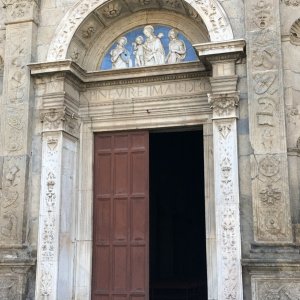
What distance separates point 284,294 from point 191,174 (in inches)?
370

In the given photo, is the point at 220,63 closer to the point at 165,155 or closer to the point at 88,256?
the point at 88,256

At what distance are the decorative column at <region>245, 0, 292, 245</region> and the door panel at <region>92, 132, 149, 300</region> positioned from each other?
2.50 meters

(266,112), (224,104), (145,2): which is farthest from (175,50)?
(266,112)

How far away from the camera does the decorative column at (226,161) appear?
8.66 metres

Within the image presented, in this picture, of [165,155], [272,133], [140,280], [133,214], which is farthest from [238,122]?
[165,155]

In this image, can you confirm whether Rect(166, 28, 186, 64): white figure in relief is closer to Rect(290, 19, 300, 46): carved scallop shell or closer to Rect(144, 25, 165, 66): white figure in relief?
Rect(144, 25, 165, 66): white figure in relief

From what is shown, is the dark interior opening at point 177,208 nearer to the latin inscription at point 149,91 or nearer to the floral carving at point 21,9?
the latin inscription at point 149,91

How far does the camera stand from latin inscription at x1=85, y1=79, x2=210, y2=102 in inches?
407

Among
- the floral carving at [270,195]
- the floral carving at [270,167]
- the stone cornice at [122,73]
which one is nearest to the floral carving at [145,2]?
the stone cornice at [122,73]

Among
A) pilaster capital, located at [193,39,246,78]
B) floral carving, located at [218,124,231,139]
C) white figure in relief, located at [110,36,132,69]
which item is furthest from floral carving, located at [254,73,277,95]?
white figure in relief, located at [110,36,132,69]

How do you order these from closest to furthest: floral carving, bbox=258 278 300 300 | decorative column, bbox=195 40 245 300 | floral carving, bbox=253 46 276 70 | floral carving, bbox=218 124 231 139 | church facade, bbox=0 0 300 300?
floral carving, bbox=258 278 300 300
decorative column, bbox=195 40 245 300
church facade, bbox=0 0 300 300
floral carving, bbox=253 46 276 70
floral carving, bbox=218 124 231 139

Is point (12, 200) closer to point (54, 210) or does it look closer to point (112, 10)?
point (54, 210)

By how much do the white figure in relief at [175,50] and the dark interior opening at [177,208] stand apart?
5028mm

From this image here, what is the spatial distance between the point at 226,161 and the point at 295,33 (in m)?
2.61
